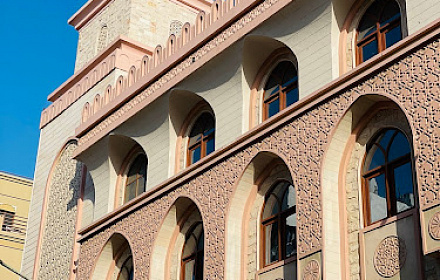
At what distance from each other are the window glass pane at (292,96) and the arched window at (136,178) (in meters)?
3.83

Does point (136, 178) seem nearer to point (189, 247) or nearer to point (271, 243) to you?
point (189, 247)

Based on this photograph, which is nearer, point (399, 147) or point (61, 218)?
point (399, 147)

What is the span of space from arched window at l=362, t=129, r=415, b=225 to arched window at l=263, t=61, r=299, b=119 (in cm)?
206

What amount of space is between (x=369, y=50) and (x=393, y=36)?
47cm

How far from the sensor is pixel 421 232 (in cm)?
921

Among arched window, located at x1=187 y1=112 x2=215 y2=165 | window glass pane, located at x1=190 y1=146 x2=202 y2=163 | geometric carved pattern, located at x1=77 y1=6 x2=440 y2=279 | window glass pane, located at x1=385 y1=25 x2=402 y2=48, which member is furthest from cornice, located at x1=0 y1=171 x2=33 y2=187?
window glass pane, located at x1=385 y1=25 x2=402 y2=48

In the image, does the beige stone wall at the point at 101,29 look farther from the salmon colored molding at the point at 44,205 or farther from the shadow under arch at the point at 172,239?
the shadow under arch at the point at 172,239

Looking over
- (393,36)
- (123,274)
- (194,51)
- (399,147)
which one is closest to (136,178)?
(123,274)

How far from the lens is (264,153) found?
12016 millimetres

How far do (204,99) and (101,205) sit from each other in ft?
11.3

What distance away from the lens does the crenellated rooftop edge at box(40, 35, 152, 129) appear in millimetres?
17922

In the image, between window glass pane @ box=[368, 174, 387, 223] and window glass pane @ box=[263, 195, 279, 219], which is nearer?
window glass pane @ box=[368, 174, 387, 223]

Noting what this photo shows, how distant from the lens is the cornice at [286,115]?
10.2m

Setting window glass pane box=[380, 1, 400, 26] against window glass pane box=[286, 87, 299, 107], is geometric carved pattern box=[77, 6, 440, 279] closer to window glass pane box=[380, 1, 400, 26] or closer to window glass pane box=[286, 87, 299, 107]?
window glass pane box=[286, 87, 299, 107]
